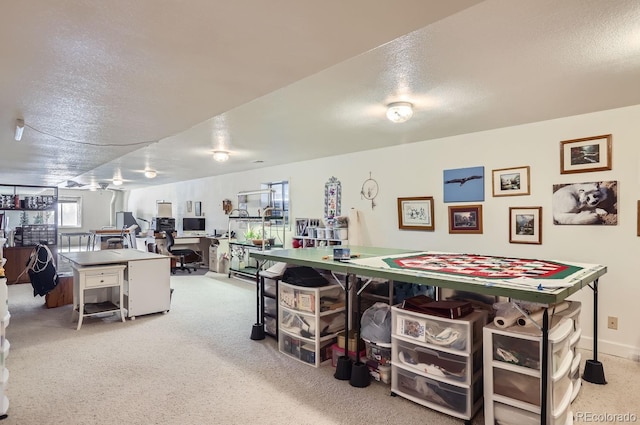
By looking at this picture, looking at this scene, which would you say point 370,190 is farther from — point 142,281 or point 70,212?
point 70,212

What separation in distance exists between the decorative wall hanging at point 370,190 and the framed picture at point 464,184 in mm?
1033

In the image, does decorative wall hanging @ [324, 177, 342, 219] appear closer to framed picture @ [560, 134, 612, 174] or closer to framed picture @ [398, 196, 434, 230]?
framed picture @ [398, 196, 434, 230]

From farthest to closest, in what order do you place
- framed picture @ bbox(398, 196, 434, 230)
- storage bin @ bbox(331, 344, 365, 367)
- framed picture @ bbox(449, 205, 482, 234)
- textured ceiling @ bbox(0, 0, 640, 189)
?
framed picture @ bbox(398, 196, 434, 230), framed picture @ bbox(449, 205, 482, 234), storage bin @ bbox(331, 344, 365, 367), textured ceiling @ bbox(0, 0, 640, 189)

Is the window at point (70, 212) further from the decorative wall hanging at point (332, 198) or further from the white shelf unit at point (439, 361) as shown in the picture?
the white shelf unit at point (439, 361)

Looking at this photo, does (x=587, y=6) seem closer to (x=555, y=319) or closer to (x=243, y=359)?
(x=555, y=319)

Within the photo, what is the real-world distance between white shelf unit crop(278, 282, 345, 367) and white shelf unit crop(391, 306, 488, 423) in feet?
2.36

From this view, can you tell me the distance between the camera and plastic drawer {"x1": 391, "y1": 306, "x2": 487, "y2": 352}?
85.1 inches

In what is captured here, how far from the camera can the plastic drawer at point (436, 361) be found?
215cm

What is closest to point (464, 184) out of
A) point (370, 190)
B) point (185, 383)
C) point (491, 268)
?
point (370, 190)

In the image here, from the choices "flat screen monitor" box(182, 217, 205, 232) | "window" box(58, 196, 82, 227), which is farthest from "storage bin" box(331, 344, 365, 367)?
"window" box(58, 196, 82, 227)

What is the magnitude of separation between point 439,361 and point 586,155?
8.11ft

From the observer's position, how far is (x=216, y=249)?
7.56 m

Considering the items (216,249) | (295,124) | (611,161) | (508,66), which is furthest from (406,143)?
(216,249)

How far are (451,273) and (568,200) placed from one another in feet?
6.53
